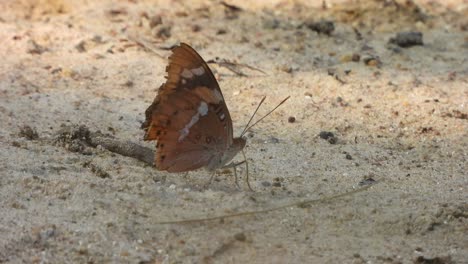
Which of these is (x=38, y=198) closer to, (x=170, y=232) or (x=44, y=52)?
(x=170, y=232)

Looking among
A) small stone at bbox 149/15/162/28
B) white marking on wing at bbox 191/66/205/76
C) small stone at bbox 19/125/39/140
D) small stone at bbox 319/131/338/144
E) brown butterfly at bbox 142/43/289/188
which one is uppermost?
white marking on wing at bbox 191/66/205/76

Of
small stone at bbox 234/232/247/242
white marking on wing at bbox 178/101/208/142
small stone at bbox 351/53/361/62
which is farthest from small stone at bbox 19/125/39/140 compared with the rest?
small stone at bbox 351/53/361/62

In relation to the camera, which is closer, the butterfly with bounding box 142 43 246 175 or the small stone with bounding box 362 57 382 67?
the butterfly with bounding box 142 43 246 175

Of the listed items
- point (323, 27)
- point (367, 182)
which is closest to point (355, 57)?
point (323, 27)

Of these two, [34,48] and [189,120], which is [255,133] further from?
[34,48]

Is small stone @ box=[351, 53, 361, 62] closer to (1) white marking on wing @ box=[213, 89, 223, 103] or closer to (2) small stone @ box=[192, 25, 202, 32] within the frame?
(2) small stone @ box=[192, 25, 202, 32]

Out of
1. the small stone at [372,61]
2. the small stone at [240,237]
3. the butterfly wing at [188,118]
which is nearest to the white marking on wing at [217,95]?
the butterfly wing at [188,118]

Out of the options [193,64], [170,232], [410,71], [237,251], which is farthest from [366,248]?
[410,71]
